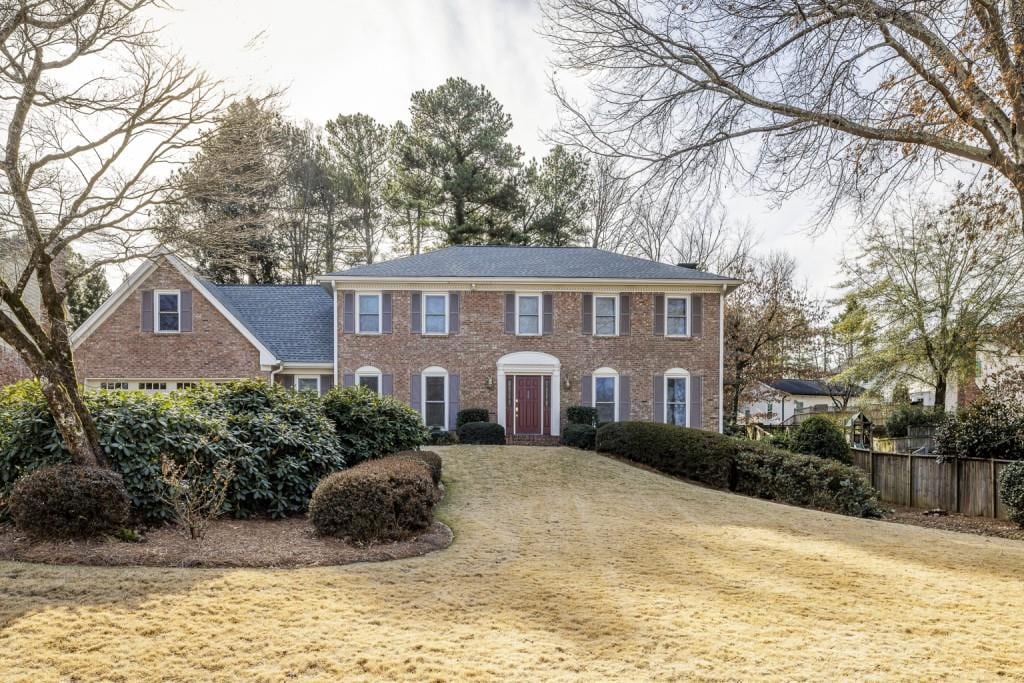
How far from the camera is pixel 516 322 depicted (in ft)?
67.3

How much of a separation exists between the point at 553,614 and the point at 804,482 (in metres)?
9.66

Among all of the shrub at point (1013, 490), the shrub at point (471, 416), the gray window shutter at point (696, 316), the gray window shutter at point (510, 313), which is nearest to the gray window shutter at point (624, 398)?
the gray window shutter at point (696, 316)

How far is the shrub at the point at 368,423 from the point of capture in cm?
1159

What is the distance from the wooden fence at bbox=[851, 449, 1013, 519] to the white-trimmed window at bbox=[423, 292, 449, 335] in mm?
11994

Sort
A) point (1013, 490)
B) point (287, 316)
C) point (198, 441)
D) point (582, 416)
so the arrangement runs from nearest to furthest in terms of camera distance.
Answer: point (198, 441) < point (1013, 490) < point (582, 416) < point (287, 316)

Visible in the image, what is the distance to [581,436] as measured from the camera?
18.6 meters

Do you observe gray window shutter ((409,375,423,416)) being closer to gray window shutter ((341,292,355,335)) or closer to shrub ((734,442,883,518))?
gray window shutter ((341,292,355,335))

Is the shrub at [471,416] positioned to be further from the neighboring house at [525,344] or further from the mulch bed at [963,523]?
the mulch bed at [963,523]

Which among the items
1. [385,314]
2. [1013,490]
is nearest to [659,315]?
[385,314]

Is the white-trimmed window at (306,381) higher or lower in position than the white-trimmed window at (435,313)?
lower

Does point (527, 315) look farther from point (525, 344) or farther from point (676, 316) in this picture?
point (676, 316)

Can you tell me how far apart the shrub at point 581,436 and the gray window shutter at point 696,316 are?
466cm

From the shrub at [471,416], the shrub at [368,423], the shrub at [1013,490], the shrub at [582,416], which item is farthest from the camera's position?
the shrub at [582,416]

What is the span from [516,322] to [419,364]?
10.7 ft
